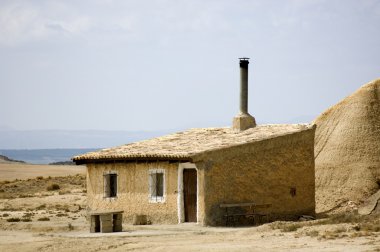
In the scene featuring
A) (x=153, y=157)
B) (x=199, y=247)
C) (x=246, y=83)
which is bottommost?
(x=199, y=247)

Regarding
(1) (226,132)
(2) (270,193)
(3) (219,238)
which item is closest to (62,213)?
(1) (226,132)

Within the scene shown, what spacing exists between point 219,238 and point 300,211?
8.43 m

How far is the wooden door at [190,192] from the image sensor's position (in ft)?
100

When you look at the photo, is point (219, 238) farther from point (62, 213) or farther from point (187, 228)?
point (62, 213)

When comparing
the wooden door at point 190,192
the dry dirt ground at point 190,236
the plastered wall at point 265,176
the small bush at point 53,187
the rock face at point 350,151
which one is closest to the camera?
the dry dirt ground at point 190,236

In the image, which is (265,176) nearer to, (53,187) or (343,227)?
(343,227)

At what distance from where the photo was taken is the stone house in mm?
29953

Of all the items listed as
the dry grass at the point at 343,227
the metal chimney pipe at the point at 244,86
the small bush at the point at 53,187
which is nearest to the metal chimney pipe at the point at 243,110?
the metal chimney pipe at the point at 244,86

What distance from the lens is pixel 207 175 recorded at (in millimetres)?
29625

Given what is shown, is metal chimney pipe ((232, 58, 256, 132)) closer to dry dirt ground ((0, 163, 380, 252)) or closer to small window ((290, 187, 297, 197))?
small window ((290, 187, 297, 197))

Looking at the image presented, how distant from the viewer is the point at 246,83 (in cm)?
3594

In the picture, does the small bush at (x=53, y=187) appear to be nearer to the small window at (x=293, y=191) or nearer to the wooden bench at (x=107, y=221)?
the small window at (x=293, y=191)

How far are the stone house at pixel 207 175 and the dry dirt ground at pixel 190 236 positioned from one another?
113 cm

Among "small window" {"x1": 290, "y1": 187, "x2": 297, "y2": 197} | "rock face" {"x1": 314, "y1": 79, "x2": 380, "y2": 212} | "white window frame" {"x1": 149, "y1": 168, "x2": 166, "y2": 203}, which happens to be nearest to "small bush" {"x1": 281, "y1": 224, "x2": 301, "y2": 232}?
"small window" {"x1": 290, "y1": 187, "x2": 297, "y2": 197}
